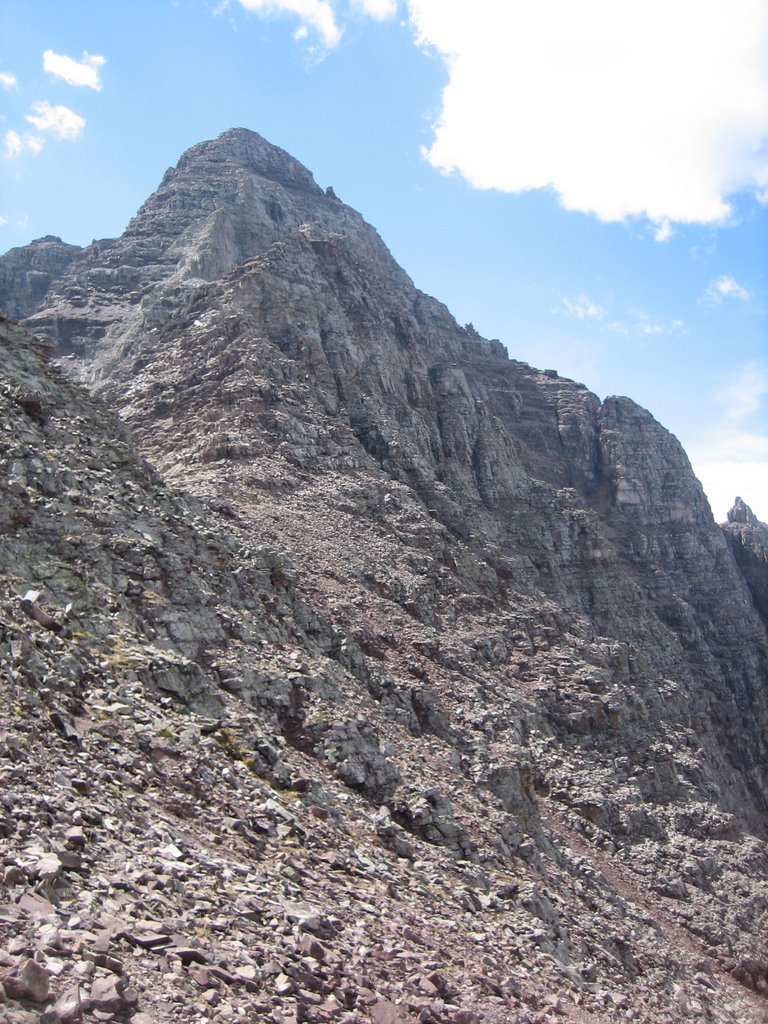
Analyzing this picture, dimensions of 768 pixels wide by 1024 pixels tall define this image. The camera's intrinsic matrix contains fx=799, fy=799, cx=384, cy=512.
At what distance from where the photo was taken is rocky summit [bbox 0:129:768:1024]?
1177cm

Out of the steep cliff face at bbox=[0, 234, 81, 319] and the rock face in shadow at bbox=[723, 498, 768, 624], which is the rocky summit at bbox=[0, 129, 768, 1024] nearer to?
the rock face in shadow at bbox=[723, 498, 768, 624]

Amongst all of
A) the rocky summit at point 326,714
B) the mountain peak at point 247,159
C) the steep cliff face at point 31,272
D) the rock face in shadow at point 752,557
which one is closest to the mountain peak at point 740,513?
the rock face in shadow at point 752,557

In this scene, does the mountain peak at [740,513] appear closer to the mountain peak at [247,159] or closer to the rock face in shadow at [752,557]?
the rock face in shadow at [752,557]

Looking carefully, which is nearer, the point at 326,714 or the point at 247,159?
the point at 326,714

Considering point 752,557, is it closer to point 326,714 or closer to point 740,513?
point 740,513

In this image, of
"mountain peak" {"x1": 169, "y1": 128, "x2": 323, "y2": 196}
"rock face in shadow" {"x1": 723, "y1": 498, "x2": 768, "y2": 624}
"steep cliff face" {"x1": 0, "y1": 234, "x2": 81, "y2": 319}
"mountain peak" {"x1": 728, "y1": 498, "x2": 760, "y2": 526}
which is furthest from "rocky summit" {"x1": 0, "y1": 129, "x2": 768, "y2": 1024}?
"mountain peak" {"x1": 728, "y1": 498, "x2": 760, "y2": 526}

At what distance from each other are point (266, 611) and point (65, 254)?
12432cm

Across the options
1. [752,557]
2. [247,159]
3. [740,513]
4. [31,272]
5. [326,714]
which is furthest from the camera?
[740,513]

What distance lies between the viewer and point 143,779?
1523cm

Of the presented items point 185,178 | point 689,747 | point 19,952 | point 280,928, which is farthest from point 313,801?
point 185,178

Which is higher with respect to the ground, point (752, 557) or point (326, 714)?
point (752, 557)

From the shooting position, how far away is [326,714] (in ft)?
80.3

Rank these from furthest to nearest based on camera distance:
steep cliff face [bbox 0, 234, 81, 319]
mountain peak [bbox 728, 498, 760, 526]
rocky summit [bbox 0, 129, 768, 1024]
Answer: mountain peak [bbox 728, 498, 760, 526]
steep cliff face [bbox 0, 234, 81, 319]
rocky summit [bbox 0, 129, 768, 1024]

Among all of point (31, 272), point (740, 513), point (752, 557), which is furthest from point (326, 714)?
point (740, 513)
